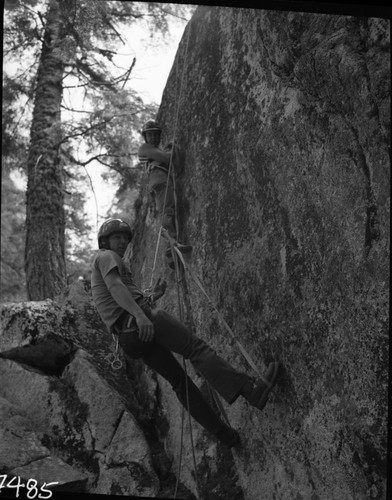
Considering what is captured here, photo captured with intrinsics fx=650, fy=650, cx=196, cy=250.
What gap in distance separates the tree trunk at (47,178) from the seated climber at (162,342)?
3.42 meters

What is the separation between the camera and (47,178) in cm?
908

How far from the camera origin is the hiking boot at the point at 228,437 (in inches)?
201

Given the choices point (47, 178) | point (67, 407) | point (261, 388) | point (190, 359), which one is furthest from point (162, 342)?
point (47, 178)

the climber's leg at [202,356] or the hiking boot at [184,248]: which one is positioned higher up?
the hiking boot at [184,248]

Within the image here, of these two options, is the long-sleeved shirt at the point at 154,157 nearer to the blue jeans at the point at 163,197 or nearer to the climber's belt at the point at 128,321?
the blue jeans at the point at 163,197

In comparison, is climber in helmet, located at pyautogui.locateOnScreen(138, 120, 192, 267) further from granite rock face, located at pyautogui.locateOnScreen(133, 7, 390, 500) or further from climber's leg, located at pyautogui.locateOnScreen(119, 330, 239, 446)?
climber's leg, located at pyautogui.locateOnScreen(119, 330, 239, 446)

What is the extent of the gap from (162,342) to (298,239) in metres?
1.32

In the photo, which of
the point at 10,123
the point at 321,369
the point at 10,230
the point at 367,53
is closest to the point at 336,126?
the point at 367,53

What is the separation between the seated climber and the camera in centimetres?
482

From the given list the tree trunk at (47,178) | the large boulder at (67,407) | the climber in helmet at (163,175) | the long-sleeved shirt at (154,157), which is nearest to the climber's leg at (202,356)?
the large boulder at (67,407)

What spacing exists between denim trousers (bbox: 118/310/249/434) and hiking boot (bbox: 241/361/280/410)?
6cm

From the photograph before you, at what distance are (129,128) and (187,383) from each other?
536 centimetres

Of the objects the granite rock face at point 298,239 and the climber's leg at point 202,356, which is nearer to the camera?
the granite rock face at point 298,239

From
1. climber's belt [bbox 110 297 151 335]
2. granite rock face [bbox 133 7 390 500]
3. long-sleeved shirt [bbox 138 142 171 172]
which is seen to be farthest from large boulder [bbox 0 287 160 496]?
long-sleeved shirt [bbox 138 142 171 172]
